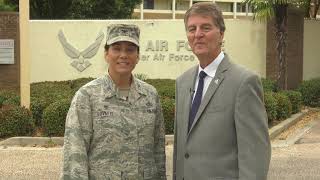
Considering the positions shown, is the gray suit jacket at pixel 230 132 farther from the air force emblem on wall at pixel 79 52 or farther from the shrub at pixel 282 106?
the air force emblem on wall at pixel 79 52

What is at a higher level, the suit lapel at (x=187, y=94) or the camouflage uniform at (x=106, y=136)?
the suit lapel at (x=187, y=94)

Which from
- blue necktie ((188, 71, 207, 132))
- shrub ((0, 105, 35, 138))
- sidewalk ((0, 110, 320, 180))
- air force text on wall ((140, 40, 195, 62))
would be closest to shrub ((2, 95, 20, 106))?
shrub ((0, 105, 35, 138))

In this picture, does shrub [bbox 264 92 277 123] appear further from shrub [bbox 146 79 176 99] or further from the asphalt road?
shrub [bbox 146 79 176 99]

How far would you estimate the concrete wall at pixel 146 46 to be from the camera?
647 inches

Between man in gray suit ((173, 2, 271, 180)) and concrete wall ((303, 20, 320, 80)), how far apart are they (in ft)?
48.6

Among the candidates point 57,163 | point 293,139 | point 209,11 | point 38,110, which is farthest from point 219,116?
point 38,110

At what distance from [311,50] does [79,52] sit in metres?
6.69

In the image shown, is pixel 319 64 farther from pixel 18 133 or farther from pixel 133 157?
pixel 133 157

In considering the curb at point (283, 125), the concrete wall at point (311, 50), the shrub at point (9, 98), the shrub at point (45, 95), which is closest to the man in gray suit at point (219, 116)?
the curb at point (283, 125)

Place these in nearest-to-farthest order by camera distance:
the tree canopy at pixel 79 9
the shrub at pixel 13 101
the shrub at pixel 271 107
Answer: the shrub at pixel 13 101 < the shrub at pixel 271 107 < the tree canopy at pixel 79 9

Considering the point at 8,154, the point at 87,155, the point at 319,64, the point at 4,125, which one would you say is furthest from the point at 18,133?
the point at 319,64

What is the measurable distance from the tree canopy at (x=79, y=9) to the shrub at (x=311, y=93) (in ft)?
29.9

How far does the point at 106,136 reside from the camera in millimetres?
2947

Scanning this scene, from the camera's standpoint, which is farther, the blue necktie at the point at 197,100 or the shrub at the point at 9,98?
the shrub at the point at 9,98
